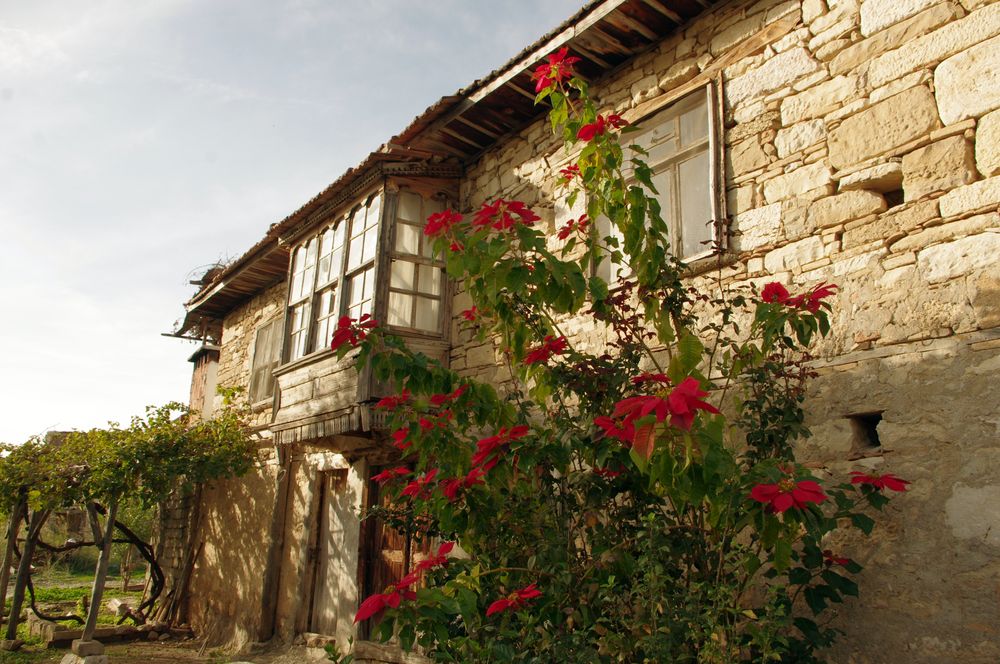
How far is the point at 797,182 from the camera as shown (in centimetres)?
412

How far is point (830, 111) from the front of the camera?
4.05m

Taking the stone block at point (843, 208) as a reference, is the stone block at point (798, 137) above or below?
above

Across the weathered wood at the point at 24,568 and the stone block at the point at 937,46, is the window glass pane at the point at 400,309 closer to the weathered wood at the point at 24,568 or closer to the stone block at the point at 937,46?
the stone block at the point at 937,46

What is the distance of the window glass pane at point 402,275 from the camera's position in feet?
20.9

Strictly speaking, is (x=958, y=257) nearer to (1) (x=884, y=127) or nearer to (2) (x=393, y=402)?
(1) (x=884, y=127)

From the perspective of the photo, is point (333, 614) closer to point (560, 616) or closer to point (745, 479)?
point (560, 616)

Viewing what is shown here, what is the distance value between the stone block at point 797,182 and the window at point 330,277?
3.37 m

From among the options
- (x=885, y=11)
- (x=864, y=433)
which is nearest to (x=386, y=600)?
(x=864, y=433)

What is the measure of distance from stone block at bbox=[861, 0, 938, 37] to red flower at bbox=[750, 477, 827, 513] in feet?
9.18

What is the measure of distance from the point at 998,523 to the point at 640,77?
3627 mm

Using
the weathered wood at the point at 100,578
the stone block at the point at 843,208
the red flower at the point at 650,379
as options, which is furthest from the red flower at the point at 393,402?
the weathered wood at the point at 100,578

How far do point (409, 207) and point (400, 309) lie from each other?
0.97 metres

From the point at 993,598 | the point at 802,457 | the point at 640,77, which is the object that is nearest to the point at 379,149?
the point at 640,77

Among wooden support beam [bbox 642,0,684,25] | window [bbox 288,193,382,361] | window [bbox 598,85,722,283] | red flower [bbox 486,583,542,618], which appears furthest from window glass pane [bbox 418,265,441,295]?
red flower [bbox 486,583,542,618]
